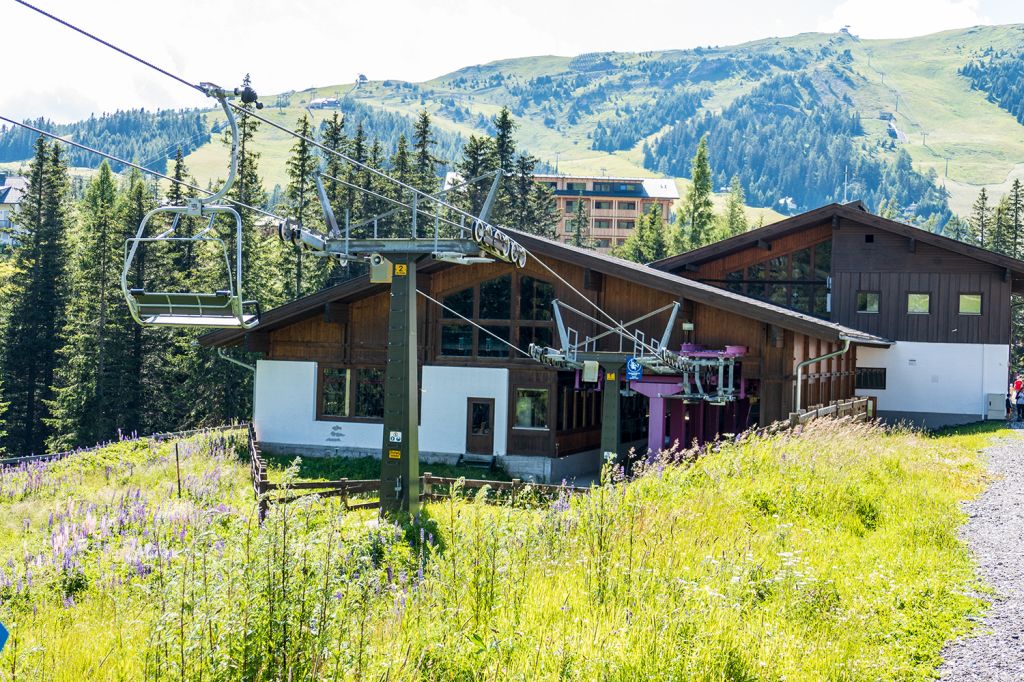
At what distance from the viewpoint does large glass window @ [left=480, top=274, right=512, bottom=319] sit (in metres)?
29.1

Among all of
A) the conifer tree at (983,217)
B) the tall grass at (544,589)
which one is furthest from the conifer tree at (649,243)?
the tall grass at (544,589)

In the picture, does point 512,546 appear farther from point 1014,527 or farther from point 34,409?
point 34,409

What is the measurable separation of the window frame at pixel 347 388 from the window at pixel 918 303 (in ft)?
62.7

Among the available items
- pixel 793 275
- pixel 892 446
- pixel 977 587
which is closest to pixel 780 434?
pixel 892 446

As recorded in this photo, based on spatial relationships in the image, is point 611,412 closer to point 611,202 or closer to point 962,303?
point 962,303

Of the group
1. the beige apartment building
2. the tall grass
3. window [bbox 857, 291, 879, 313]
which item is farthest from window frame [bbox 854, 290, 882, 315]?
the beige apartment building

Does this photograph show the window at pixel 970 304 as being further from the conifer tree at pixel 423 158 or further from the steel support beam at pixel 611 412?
the conifer tree at pixel 423 158

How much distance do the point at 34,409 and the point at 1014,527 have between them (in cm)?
5337

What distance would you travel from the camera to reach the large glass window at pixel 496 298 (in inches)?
1145

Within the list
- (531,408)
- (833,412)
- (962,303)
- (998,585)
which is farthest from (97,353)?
(998,585)

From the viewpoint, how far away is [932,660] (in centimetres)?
826

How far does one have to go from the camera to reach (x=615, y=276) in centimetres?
2752

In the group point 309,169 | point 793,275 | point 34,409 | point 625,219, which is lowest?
point 34,409

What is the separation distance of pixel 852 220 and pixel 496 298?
14.7 metres
